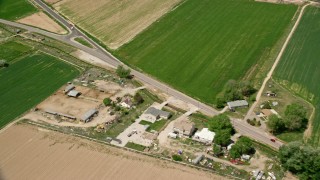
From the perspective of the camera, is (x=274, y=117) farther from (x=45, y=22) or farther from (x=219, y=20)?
(x=45, y=22)

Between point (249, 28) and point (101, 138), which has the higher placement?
point (249, 28)

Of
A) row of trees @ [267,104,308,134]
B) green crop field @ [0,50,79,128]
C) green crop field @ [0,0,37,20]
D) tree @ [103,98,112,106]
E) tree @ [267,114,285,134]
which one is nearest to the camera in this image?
tree @ [267,114,285,134]

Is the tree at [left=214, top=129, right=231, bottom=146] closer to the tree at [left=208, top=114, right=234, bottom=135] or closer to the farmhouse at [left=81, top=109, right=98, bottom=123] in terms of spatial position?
the tree at [left=208, top=114, right=234, bottom=135]

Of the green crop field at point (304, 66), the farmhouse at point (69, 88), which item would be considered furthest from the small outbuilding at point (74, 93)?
the green crop field at point (304, 66)

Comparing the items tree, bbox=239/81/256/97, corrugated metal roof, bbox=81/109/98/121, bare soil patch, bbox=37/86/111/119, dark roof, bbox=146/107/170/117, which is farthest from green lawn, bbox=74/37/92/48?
tree, bbox=239/81/256/97

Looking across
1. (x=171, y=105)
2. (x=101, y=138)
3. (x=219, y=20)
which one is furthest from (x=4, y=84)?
(x=219, y=20)
